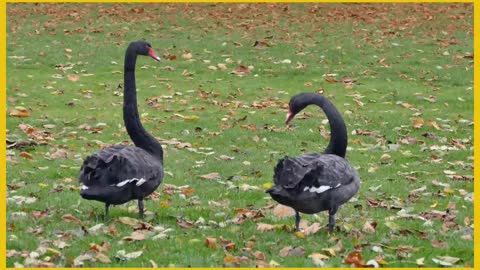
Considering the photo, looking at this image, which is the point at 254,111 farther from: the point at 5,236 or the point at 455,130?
the point at 5,236

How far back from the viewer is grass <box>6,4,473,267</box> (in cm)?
635

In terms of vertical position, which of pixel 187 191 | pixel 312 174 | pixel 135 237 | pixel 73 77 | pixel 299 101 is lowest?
pixel 73 77

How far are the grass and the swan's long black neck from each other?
25.4 inches

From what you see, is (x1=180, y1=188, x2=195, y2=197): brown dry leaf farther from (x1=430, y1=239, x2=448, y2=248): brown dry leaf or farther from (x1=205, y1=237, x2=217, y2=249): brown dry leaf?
(x1=430, y1=239, x2=448, y2=248): brown dry leaf

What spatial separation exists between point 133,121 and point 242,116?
6209 mm

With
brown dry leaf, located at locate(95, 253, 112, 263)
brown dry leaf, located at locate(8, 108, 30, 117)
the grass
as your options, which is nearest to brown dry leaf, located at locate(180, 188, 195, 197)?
the grass

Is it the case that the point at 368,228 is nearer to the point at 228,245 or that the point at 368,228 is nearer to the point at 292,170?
the point at 292,170

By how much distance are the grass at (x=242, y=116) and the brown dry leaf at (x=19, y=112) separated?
0.55 ft

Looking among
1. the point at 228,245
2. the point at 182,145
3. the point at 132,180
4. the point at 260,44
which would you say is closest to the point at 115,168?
the point at 132,180

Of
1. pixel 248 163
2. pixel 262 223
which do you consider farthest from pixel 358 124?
pixel 262 223

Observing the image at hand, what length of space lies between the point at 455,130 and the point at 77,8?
17.3 metres

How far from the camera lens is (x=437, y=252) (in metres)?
6.01

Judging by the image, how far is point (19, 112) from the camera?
42.9 ft

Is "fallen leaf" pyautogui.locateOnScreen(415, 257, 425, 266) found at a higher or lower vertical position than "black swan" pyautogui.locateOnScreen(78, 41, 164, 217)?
lower
